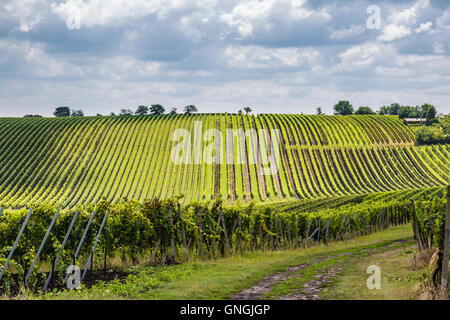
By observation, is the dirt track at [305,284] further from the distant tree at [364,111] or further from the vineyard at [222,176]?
the distant tree at [364,111]

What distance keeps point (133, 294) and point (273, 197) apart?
7832 centimetres

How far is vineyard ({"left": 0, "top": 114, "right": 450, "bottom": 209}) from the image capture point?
96.5 meters

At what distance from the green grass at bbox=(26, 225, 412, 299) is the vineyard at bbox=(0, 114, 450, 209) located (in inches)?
2359

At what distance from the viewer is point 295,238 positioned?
120 feet

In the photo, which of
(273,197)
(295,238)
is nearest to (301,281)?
(295,238)

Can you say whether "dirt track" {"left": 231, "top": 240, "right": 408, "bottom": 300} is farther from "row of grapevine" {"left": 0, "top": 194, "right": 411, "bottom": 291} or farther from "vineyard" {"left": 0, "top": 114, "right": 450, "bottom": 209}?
"vineyard" {"left": 0, "top": 114, "right": 450, "bottom": 209}

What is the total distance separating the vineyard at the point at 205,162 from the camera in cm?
9650

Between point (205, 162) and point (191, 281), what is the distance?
8886cm

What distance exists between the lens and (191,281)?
18.7 metres

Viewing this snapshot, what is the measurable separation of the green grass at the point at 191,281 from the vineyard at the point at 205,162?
2359 inches

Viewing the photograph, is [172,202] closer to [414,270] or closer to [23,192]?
[414,270]

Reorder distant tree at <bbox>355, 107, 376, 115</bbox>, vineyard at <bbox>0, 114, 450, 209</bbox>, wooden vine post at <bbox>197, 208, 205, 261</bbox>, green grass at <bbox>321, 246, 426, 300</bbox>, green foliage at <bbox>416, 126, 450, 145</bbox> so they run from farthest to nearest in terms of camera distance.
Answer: distant tree at <bbox>355, 107, 376, 115</bbox> < green foliage at <bbox>416, 126, 450, 145</bbox> < vineyard at <bbox>0, 114, 450, 209</bbox> < wooden vine post at <bbox>197, 208, 205, 261</bbox> < green grass at <bbox>321, 246, 426, 300</bbox>

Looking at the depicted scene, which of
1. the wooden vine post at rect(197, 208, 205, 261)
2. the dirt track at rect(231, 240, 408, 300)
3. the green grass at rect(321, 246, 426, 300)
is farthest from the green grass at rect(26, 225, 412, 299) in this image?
the green grass at rect(321, 246, 426, 300)
